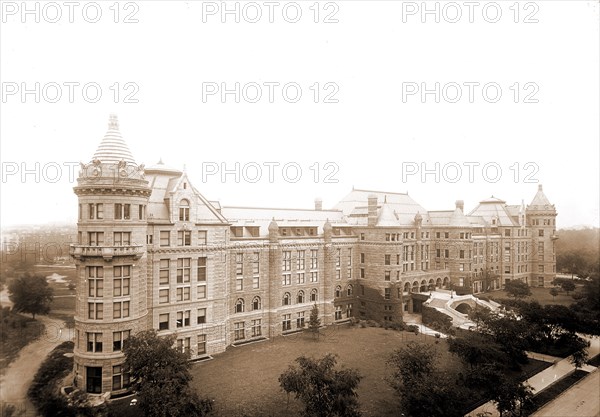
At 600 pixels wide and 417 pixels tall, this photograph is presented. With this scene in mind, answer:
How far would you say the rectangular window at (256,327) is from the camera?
2093 inches

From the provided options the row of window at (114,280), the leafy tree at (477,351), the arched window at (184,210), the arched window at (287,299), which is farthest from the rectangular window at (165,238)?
the leafy tree at (477,351)

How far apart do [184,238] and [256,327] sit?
59.3 feet

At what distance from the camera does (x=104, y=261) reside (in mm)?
36031

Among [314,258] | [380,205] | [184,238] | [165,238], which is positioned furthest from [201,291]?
[380,205]

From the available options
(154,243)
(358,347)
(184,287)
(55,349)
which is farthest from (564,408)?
(55,349)

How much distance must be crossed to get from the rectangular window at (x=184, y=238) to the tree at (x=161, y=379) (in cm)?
1267

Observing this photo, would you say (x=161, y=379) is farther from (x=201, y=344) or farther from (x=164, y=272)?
(x=201, y=344)

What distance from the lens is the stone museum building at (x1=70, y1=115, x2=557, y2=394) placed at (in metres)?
36.3

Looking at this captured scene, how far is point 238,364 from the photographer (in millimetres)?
42625

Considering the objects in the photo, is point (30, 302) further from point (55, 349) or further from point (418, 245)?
point (418, 245)

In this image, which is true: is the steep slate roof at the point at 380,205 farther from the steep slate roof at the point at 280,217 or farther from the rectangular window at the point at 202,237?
the rectangular window at the point at 202,237

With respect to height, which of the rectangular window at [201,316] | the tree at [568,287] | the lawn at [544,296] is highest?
the rectangular window at [201,316]

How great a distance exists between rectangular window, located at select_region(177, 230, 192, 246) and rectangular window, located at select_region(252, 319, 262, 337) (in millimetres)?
16291

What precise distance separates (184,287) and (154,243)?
6.52 m
